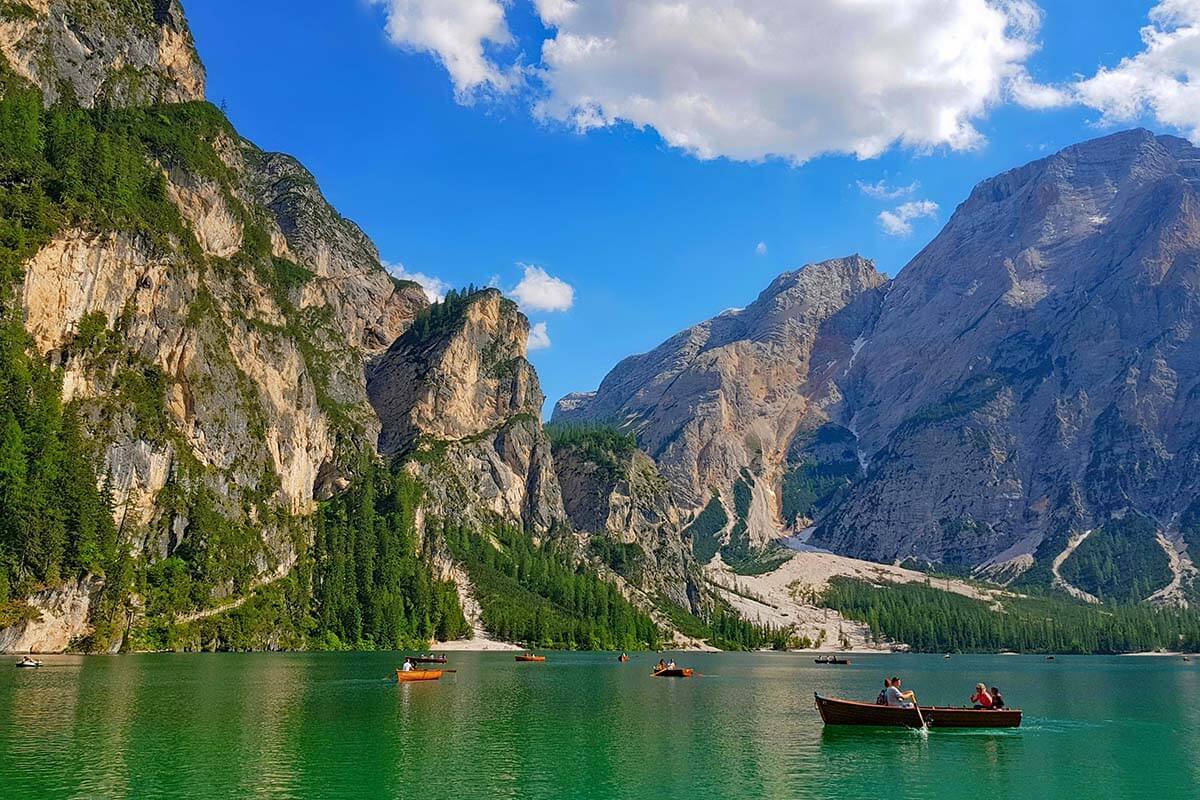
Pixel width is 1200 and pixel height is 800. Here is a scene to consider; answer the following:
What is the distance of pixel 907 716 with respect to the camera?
66.5 meters

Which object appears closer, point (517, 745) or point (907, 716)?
point (517, 745)

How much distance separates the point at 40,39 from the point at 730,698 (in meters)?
184

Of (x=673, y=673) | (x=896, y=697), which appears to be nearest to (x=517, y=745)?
(x=896, y=697)

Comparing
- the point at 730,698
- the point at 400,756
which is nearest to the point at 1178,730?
the point at 730,698

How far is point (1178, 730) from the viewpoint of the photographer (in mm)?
70375

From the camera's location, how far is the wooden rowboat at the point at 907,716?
6650cm

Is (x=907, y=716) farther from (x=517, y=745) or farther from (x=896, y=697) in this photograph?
(x=517, y=745)

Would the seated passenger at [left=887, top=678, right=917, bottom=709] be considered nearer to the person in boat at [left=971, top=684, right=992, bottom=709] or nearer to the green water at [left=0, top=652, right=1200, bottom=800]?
the green water at [left=0, top=652, right=1200, bottom=800]

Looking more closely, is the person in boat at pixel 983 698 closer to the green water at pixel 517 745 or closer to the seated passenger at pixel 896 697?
the green water at pixel 517 745

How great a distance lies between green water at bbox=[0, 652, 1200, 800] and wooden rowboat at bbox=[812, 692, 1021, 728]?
4.55 ft

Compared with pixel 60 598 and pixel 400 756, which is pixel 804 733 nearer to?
pixel 400 756

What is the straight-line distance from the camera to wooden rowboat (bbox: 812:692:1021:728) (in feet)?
218

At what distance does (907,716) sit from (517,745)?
101ft

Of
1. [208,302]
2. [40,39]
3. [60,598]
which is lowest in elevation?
[60,598]
